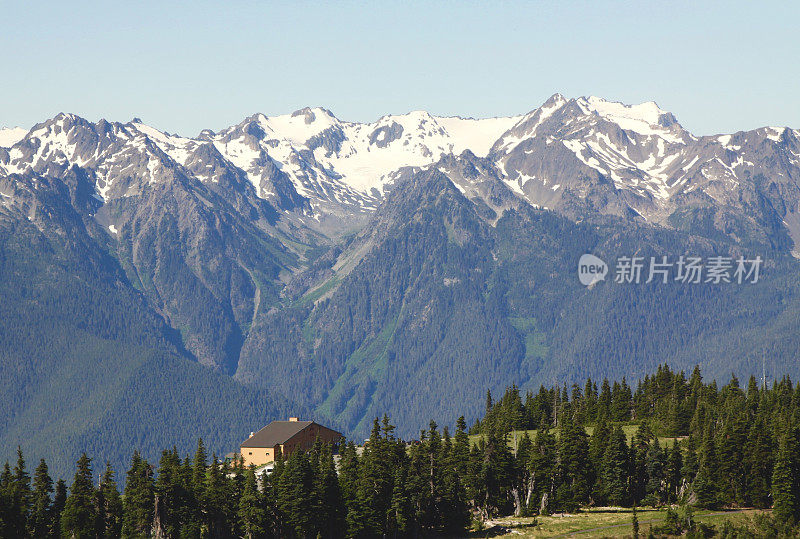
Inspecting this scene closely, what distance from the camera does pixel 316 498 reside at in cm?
14575

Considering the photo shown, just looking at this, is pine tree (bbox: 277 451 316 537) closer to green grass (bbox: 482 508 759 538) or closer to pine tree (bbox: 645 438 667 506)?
green grass (bbox: 482 508 759 538)

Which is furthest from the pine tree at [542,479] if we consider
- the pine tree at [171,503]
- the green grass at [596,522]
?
the pine tree at [171,503]

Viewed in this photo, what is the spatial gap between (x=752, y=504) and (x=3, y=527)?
9792 cm

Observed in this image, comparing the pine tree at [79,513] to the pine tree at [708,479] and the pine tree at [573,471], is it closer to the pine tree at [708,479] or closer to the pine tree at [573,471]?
the pine tree at [573,471]

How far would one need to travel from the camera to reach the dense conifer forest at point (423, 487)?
14338 centimetres

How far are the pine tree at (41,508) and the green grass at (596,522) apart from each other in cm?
5358

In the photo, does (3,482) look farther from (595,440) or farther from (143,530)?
(595,440)

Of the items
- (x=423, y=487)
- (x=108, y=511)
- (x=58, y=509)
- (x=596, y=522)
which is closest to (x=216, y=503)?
(x=108, y=511)

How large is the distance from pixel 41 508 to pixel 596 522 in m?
69.4

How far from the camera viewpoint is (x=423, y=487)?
504 feet

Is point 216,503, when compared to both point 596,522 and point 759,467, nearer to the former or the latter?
point 596,522

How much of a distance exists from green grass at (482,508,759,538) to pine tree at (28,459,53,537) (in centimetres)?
5358

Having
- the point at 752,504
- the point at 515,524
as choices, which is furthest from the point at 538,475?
the point at 752,504

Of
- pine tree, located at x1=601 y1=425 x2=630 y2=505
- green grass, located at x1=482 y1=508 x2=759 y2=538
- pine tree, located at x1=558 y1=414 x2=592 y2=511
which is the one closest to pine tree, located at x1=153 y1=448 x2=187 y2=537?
green grass, located at x1=482 y1=508 x2=759 y2=538
